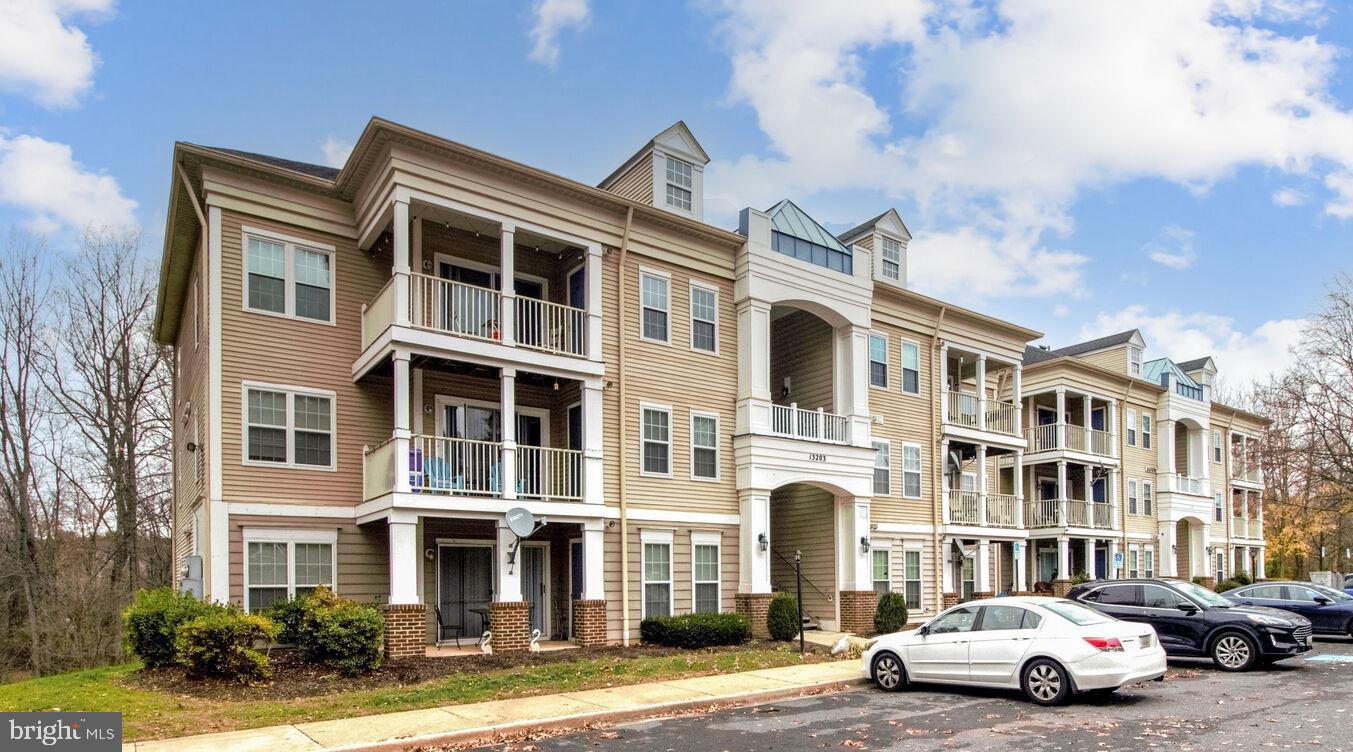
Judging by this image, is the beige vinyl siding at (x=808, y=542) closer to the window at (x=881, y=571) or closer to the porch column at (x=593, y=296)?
the window at (x=881, y=571)

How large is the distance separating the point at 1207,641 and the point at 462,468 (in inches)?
531

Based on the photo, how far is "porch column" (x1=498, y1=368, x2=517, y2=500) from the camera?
59.3 feet

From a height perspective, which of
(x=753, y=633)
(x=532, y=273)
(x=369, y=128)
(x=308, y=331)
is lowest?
(x=753, y=633)

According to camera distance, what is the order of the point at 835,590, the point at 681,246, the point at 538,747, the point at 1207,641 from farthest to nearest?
the point at 835,590
the point at 681,246
the point at 1207,641
the point at 538,747

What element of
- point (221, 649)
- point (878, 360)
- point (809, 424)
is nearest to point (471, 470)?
point (221, 649)

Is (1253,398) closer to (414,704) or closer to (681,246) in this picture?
(681,246)

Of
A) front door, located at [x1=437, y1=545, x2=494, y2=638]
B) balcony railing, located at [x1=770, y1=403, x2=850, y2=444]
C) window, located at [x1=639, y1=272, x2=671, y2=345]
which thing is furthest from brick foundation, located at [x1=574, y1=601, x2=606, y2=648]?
balcony railing, located at [x1=770, y1=403, x2=850, y2=444]

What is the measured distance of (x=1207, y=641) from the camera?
54.8 feet

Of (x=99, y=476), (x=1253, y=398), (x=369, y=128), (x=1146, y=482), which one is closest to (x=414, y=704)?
(x=369, y=128)

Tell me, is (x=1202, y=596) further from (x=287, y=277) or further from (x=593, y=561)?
(x=287, y=277)

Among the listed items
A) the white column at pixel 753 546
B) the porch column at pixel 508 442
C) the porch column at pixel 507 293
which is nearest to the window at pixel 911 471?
the white column at pixel 753 546

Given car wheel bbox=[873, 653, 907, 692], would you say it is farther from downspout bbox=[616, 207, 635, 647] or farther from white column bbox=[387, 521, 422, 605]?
white column bbox=[387, 521, 422, 605]

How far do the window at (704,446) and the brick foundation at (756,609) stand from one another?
2736mm

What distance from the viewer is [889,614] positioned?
76.9 feet
